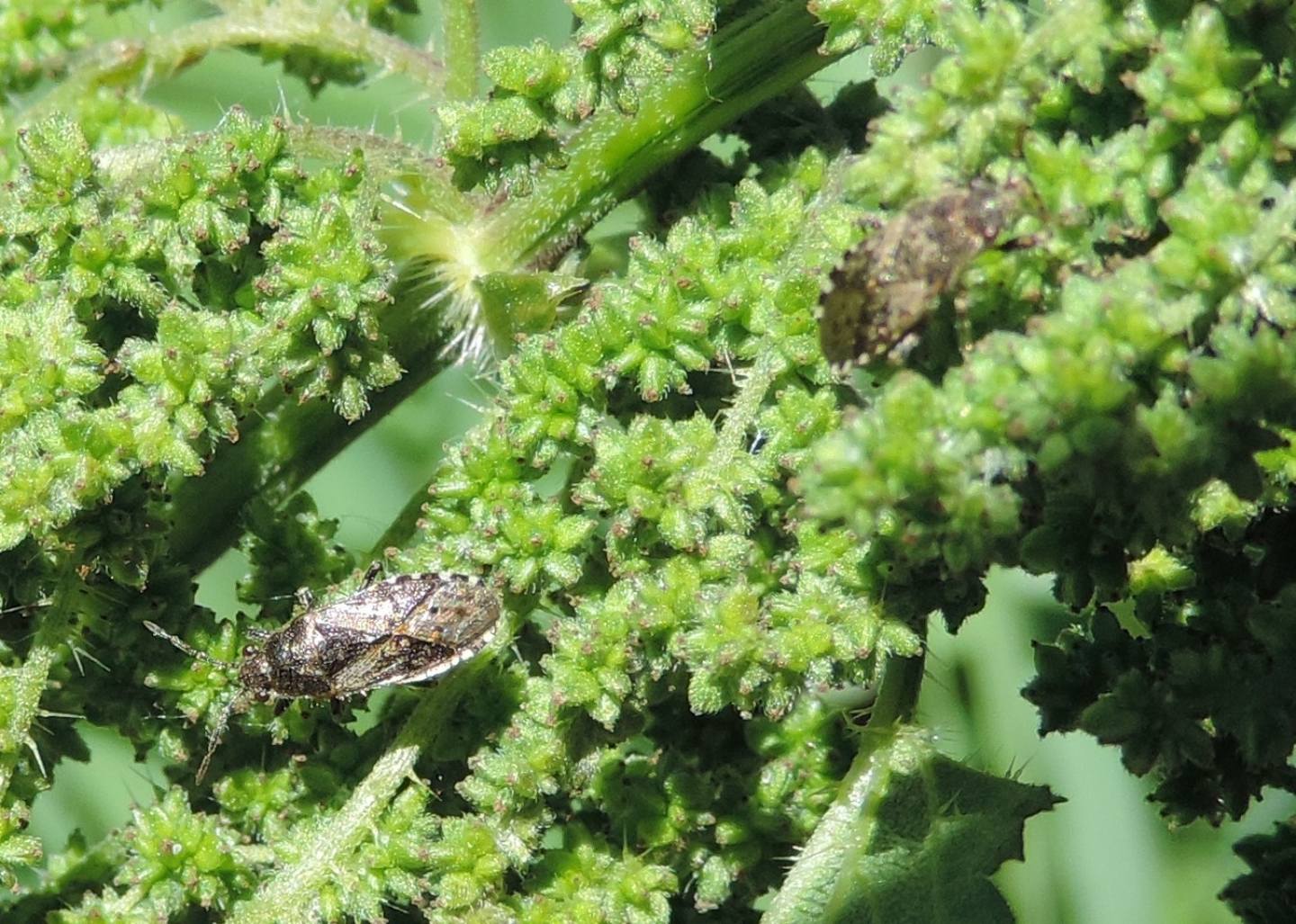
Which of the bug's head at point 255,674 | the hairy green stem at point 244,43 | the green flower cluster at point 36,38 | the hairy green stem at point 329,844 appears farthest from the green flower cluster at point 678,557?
the green flower cluster at point 36,38

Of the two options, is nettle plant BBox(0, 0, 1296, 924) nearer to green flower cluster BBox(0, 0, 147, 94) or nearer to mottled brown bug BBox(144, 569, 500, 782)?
mottled brown bug BBox(144, 569, 500, 782)

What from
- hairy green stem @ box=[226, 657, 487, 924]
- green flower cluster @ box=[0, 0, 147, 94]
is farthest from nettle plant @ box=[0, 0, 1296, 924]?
green flower cluster @ box=[0, 0, 147, 94]

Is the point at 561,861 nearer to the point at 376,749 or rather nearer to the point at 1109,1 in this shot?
the point at 376,749

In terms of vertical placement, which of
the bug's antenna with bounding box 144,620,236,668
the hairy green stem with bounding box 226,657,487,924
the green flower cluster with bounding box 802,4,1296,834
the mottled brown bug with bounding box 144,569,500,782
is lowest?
the hairy green stem with bounding box 226,657,487,924

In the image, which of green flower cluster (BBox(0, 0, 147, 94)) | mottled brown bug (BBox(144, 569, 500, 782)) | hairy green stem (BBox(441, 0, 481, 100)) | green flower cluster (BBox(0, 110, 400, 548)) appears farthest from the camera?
green flower cluster (BBox(0, 0, 147, 94))

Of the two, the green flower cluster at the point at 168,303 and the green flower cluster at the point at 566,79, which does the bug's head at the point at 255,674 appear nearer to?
the green flower cluster at the point at 168,303

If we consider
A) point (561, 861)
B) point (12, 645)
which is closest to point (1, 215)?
point (12, 645)

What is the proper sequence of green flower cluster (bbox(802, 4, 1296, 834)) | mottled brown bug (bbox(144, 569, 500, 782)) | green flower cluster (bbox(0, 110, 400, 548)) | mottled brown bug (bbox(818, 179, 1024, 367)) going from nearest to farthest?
green flower cluster (bbox(802, 4, 1296, 834))
mottled brown bug (bbox(818, 179, 1024, 367))
green flower cluster (bbox(0, 110, 400, 548))
mottled brown bug (bbox(144, 569, 500, 782))
